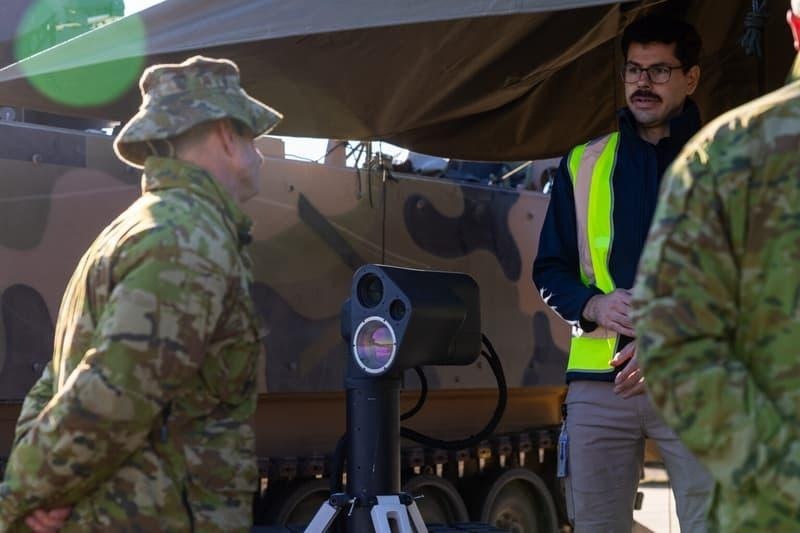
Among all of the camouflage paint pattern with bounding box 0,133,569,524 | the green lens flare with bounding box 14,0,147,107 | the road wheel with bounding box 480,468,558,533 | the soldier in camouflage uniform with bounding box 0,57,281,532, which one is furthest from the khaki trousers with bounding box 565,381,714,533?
the road wheel with bounding box 480,468,558,533

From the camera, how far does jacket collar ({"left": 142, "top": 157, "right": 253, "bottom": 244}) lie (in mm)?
2998

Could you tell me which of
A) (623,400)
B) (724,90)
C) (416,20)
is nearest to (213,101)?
(416,20)

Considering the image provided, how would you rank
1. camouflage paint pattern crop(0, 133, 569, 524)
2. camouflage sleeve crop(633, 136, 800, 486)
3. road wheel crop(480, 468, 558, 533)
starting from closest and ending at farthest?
camouflage sleeve crop(633, 136, 800, 486)
camouflage paint pattern crop(0, 133, 569, 524)
road wheel crop(480, 468, 558, 533)

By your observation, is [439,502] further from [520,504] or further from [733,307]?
[733,307]

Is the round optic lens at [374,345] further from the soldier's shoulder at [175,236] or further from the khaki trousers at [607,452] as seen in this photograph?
the soldier's shoulder at [175,236]

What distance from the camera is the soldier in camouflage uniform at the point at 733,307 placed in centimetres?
210

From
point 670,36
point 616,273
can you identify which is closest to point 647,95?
point 670,36

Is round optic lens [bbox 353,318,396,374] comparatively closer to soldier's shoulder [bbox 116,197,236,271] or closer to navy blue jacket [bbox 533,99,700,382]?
navy blue jacket [bbox 533,99,700,382]

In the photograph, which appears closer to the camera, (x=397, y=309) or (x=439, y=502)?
(x=397, y=309)

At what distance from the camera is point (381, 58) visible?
5.04m

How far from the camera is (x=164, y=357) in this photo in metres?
2.75

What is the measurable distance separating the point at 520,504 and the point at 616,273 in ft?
17.1

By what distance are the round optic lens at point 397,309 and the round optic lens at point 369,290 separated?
0.26 ft

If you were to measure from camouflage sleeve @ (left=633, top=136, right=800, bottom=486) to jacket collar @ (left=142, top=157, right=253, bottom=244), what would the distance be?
3.66ft
